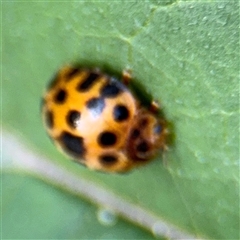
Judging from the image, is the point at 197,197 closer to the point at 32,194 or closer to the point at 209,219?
the point at 209,219

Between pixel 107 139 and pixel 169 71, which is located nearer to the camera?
Result: pixel 169 71

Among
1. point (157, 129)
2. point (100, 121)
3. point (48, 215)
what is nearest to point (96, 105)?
point (100, 121)

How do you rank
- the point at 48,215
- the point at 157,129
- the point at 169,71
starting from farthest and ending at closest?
the point at 48,215 → the point at 157,129 → the point at 169,71

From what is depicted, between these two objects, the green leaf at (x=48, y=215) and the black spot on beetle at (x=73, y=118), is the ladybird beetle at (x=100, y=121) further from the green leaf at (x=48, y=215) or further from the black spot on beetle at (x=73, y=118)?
the green leaf at (x=48, y=215)

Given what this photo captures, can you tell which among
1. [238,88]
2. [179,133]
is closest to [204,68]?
[238,88]

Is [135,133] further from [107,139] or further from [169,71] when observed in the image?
[169,71]

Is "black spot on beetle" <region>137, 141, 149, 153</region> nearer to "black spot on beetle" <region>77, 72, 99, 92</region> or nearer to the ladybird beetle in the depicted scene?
the ladybird beetle

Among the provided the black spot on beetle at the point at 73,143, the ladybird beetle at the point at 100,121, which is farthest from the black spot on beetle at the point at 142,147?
the black spot on beetle at the point at 73,143
